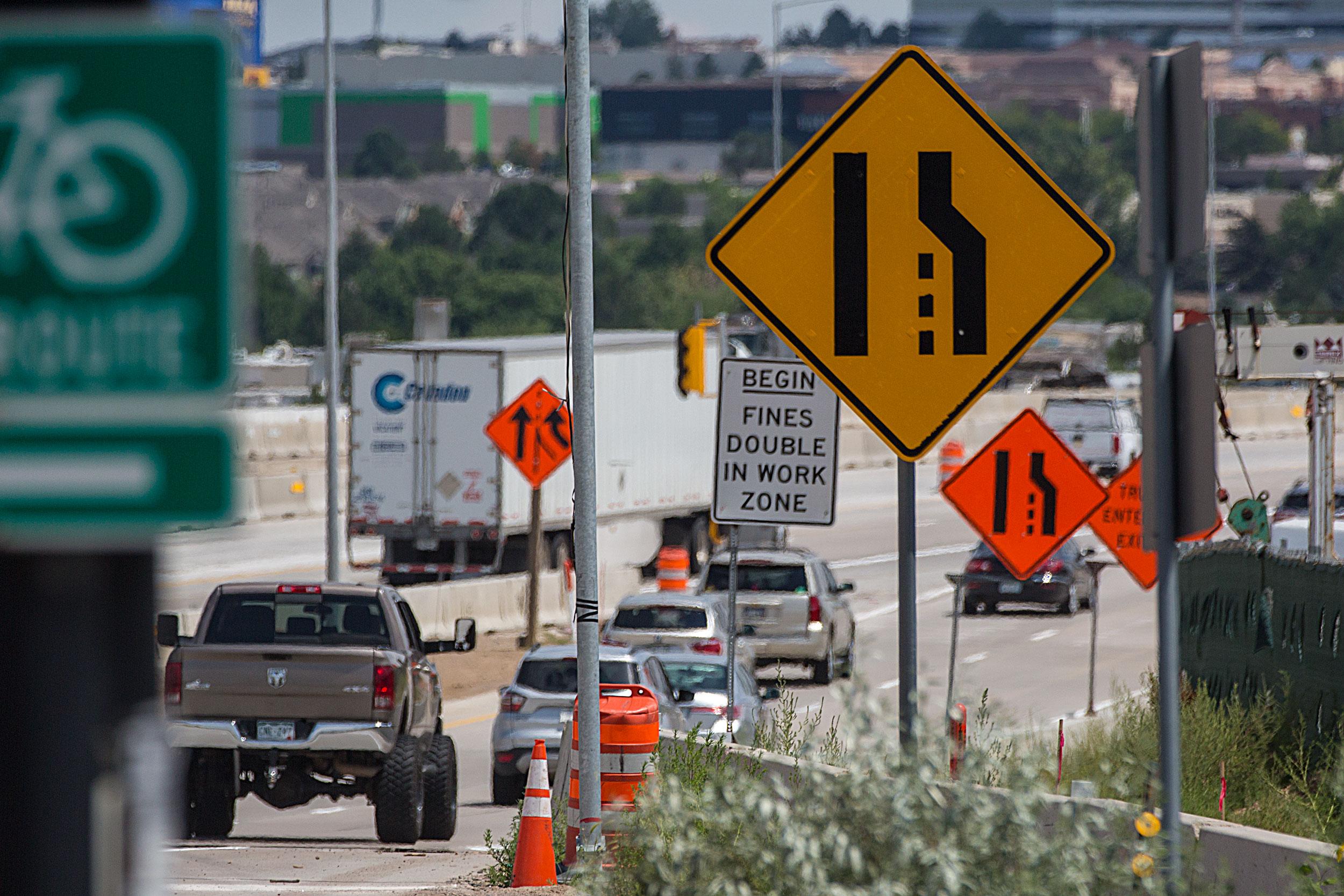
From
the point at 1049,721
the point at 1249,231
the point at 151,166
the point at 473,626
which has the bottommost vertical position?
the point at 1049,721

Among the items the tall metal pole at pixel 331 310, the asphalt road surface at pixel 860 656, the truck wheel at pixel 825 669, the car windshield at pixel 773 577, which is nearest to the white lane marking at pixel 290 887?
the asphalt road surface at pixel 860 656

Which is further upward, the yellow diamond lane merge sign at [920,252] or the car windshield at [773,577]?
the yellow diamond lane merge sign at [920,252]

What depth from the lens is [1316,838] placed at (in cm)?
951

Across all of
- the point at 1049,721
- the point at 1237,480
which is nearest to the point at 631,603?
the point at 1049,721

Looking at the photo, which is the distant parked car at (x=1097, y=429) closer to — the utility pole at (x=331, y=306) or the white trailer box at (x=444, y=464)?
the white trailer box at (x=444, y=464)

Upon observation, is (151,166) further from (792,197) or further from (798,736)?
(798,736)

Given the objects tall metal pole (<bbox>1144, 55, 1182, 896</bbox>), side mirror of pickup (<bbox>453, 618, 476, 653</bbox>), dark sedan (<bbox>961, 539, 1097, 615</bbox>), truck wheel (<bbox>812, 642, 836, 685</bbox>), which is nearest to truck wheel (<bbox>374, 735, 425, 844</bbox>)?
side mirror of pickup (<bbox>453, 618, 476, 653</bbox>)

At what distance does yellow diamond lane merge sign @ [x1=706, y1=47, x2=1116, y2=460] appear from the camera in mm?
6273

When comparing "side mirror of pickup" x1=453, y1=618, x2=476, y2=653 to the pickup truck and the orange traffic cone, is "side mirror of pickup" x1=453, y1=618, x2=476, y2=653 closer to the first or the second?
the pickup truck

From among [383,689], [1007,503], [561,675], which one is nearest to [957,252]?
[383,689]

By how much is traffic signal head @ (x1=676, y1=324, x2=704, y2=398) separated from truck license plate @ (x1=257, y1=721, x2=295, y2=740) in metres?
17.6

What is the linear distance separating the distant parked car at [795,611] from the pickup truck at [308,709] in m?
9.94

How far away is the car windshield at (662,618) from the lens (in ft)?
72.6

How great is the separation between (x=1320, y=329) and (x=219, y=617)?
461 inches
